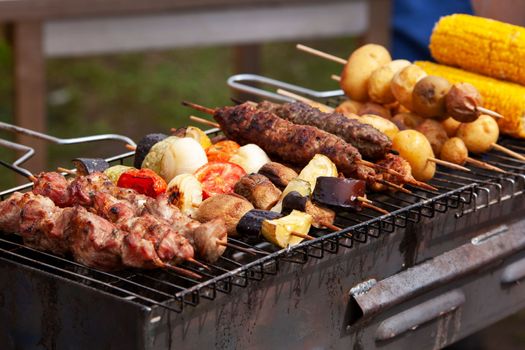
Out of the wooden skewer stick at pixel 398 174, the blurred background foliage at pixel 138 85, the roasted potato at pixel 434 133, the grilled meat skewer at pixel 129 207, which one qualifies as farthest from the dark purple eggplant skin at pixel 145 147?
the blurred background foliage at pixel 138 85

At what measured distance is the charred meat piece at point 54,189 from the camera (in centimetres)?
344

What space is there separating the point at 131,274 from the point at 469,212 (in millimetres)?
1417

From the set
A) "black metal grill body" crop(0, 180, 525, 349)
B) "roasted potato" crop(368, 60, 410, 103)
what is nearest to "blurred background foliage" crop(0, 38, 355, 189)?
"roasted potato" crop(368, 60, 410, 103)

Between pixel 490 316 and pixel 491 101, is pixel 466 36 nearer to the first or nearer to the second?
pixel 491 101

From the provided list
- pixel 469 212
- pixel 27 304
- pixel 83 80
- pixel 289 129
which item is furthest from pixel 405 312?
pixel 83 80

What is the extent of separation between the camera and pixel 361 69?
182 inches

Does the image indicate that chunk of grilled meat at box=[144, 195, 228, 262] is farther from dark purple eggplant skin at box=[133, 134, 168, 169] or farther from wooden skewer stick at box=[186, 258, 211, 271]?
dark purple eggplant skin at box=[133, 134, 168, 169]

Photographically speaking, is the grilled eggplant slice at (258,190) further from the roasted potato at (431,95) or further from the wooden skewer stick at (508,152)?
the wooden skewer stick at (508,152)

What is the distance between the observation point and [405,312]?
369cm

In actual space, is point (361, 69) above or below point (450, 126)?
above

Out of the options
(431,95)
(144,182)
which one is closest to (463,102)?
(431,95)

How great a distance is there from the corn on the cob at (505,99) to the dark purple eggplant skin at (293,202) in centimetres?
143

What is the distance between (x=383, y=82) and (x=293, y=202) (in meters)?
1.31

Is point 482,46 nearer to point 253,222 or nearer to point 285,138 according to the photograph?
point 285,138
